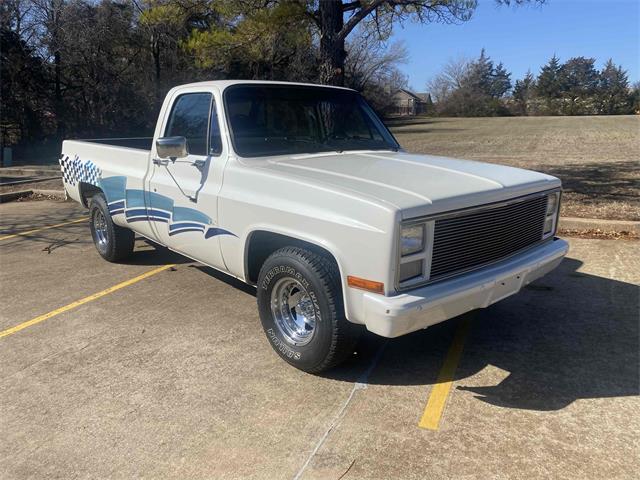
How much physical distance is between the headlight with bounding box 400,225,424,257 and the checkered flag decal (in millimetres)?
4153

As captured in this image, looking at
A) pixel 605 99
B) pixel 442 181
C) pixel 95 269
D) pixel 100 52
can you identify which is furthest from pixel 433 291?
pixel 605 99

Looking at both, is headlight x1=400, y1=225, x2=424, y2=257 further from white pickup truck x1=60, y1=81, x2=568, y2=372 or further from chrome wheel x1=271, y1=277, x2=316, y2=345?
chrome wheel x1=271, y1=277, x2=316, y2=345

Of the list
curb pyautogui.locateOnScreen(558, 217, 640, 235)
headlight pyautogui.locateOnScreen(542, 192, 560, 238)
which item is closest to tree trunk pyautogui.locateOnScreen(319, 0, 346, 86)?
curb pyautogui.locateOnScreen(558, 217, 640, 235)

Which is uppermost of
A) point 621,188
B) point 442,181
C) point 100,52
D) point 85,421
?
point 100,52

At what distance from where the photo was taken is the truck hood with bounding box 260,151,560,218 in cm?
315

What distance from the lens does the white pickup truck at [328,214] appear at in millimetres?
3080

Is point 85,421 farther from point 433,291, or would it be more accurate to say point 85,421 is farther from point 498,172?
point 498,172

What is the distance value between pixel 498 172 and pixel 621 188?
24.1ft

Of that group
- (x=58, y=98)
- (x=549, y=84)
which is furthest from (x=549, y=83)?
Result: (x=58, y=98)

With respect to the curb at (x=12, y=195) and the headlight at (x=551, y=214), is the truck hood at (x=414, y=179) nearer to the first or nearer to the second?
the headlight at (x=551, y=214)

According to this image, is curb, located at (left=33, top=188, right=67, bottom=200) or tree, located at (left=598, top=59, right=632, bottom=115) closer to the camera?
curb, located at (left=33, top=188, right=67, bottom=200)

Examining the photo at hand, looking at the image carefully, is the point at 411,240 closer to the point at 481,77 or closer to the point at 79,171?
the point at 79,171

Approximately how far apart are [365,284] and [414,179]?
89 centimetres

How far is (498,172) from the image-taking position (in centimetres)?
400
